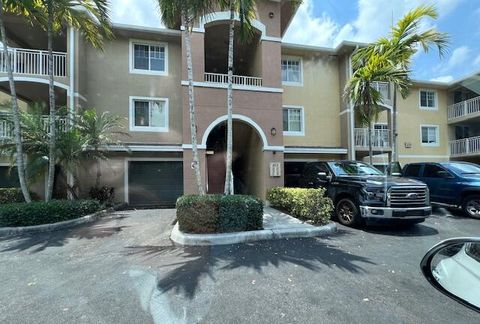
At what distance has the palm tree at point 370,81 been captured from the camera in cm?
1112

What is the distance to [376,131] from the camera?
54.3 feet

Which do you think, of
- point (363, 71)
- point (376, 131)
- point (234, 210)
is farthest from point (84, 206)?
point (376, 131)

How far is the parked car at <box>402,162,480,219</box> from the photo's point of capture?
32.3 feet

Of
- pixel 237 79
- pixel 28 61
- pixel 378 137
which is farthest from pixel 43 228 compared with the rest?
pixel 378 137

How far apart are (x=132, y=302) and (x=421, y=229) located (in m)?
7.87

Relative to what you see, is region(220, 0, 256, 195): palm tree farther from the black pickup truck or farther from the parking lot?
the black pickup truck

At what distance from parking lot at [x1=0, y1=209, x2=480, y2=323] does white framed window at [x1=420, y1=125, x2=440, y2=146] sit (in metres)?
14.5

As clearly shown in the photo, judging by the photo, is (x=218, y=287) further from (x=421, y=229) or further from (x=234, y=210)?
(x=421, y=229)

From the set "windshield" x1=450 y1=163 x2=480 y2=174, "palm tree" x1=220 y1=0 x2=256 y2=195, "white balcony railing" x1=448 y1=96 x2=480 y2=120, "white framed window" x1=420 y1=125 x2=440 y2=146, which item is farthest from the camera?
"white framed window" x1=420 y1=125 x2=440 y2=146

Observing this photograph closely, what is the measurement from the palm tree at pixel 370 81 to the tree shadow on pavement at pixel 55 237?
33.7 feet

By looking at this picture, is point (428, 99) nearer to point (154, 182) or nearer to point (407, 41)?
point (407, 41)

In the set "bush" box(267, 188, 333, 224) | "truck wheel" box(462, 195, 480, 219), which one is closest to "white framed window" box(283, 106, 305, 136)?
"bush" box(267, 188, 333, 224)

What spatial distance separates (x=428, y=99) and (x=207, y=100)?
16.4 meters

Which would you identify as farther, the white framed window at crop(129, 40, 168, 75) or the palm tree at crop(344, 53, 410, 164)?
the white framed window at crop(129, 40, 168, 75)
